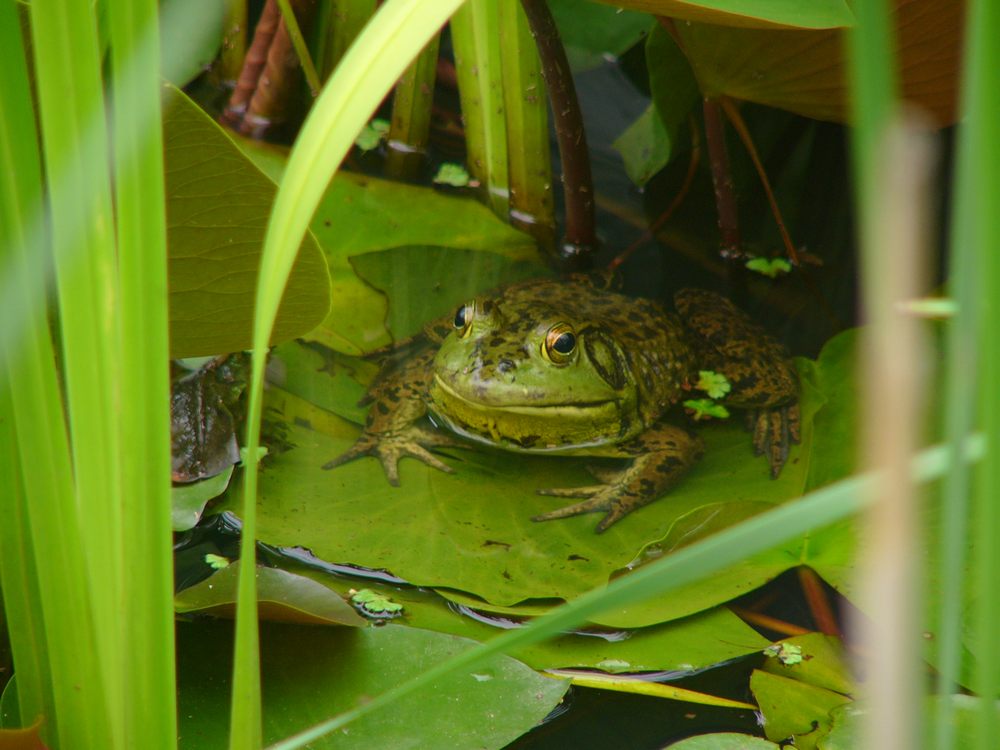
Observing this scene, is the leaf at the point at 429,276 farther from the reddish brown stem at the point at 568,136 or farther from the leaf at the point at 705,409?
the leaf at the point at 705,409

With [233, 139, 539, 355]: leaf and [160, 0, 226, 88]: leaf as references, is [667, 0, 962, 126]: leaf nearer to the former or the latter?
[233, 139, 539, 355]: leaf

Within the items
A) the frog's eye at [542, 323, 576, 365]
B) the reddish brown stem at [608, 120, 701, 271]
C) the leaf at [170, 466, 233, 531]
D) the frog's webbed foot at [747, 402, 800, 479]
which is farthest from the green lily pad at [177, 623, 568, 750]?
the reddish brown stem at [608, 120, 701, 271]

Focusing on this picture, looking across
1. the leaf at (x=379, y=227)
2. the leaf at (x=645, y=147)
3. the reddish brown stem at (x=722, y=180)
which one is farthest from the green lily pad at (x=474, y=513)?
the leaf at (x=645, y=147)

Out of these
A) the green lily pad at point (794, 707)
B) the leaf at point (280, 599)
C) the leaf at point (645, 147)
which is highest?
the leaf at point (645, 147)

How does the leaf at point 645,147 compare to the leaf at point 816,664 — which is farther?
the leaf at point 645,147

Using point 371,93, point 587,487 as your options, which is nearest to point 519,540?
point 587,487

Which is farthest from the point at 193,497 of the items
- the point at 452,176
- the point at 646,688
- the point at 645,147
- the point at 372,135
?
the point at 645,147
